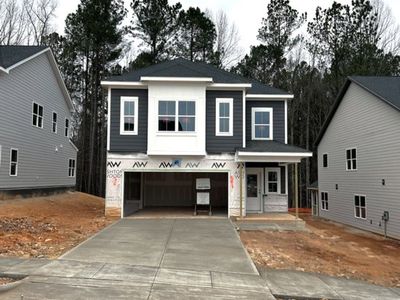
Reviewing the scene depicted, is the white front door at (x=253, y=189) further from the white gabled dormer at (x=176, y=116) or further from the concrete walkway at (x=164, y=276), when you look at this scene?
the concrete walkway at (x=164, y=276)

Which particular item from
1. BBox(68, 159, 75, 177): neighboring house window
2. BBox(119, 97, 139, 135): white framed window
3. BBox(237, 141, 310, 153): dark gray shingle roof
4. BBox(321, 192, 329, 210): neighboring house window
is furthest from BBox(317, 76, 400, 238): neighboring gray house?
BBox(68, 159, 75, 177): neighboring house window

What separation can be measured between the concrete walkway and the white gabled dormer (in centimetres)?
536

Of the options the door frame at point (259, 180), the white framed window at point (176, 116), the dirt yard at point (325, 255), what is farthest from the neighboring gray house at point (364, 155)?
the white framed window at point (176, 116)

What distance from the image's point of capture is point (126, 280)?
7004mm

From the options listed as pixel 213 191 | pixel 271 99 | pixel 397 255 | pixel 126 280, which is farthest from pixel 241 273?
pixel 213 191

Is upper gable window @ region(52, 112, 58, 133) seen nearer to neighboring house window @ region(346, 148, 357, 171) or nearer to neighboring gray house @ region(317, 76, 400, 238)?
neighboring gray house @ region(317, 76, 400, 238)

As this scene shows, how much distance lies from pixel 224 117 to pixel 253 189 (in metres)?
3.74

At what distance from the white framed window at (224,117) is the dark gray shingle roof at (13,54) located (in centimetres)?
954

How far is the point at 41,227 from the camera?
12.3 m

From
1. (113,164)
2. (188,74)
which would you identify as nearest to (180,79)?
(188,74)

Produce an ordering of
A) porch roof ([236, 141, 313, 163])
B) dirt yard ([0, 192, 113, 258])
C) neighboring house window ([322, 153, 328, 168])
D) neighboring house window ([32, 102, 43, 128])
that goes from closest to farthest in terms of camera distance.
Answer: dirt yard ([0, 192, 113, 258]) → porch roof ([236, 141, 313, 163]) → neighboring house window ([32, 102, 43, 128]) → neighboring house window ([322, 153, 328, 168])

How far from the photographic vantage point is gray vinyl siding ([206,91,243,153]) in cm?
1593

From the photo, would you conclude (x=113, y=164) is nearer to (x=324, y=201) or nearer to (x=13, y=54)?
(x=13, y=54)

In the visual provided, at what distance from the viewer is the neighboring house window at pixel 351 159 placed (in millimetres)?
20500
